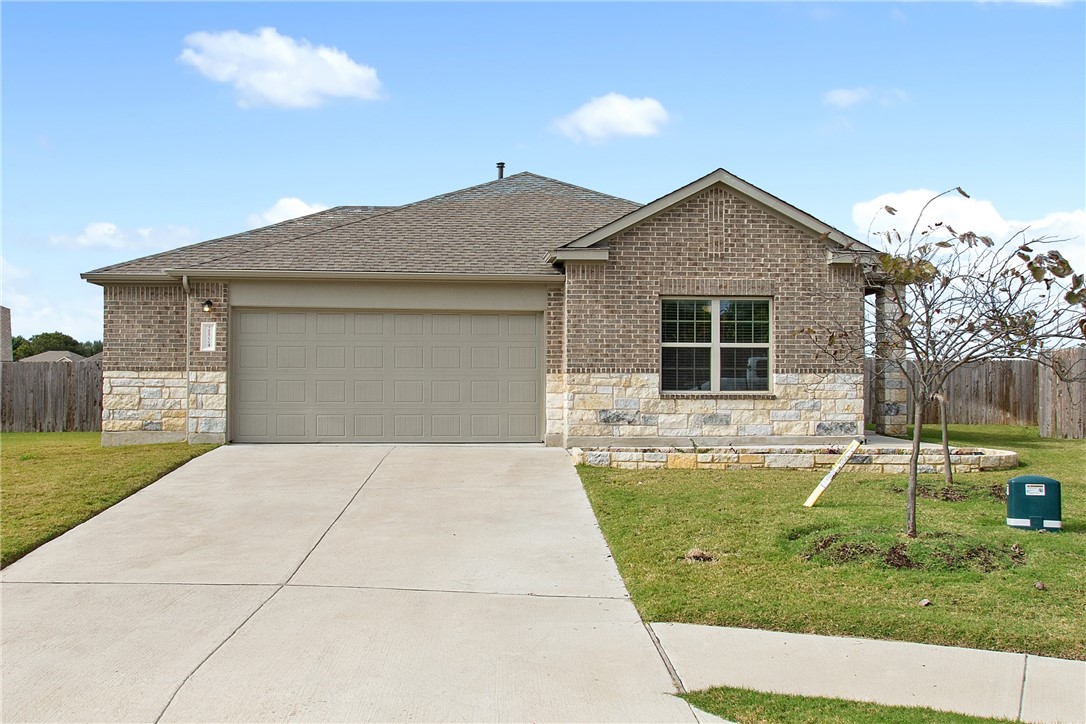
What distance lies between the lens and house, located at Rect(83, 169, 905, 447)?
49.5ft

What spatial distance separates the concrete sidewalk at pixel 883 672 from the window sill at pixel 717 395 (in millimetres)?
8852

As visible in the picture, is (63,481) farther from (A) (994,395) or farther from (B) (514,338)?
(A) (994,395)

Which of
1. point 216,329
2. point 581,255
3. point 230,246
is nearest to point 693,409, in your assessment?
point 581,255

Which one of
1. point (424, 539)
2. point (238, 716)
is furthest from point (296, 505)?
point (238, 716)

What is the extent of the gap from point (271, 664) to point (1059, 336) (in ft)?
22.5

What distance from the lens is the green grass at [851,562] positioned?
648 cm

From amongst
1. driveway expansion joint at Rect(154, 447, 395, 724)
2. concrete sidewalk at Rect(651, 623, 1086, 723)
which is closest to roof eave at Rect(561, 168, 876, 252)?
driveway expansion joint at Rect(154, 447, 395, 724)

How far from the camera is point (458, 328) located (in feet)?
51.6

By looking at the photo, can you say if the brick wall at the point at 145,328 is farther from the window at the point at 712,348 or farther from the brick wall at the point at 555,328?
the window at the point at 712,348

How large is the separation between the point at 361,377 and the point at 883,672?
11.3 metres

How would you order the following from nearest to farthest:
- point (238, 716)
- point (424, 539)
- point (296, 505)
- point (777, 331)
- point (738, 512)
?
point (238, 716) < point (424, 539) < point (738, 512) < point (296, 505) < point (777, 331)

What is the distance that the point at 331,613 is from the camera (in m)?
6.72

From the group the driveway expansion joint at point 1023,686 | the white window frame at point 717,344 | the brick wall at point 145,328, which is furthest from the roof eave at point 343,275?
the driveway expansion joint at point 1023,686

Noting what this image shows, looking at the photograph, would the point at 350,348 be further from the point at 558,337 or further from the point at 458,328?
the point at 558,337
